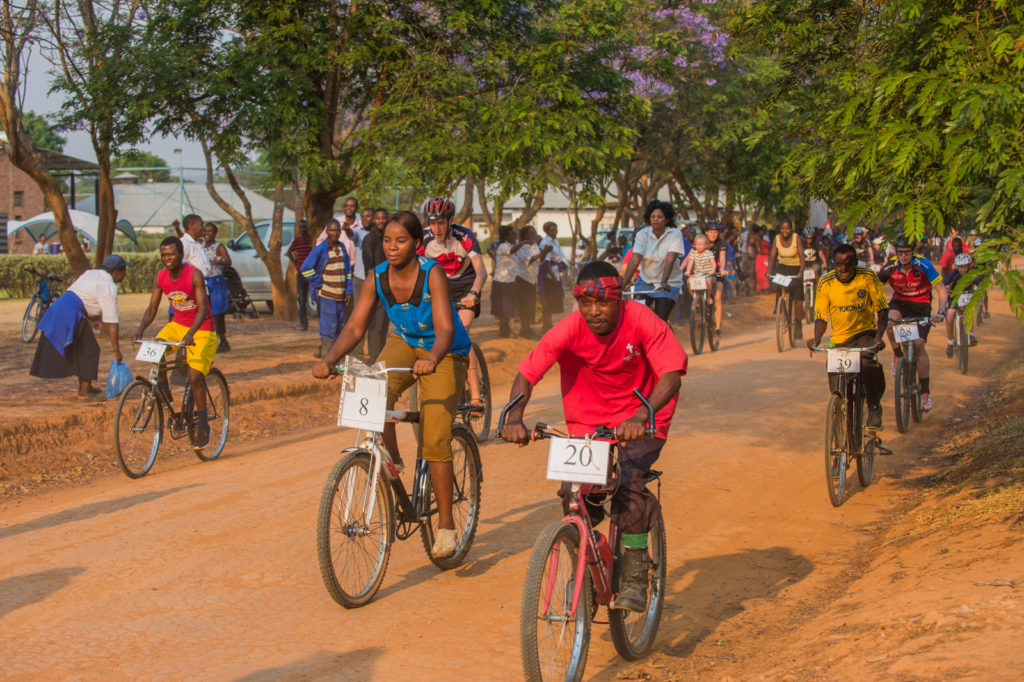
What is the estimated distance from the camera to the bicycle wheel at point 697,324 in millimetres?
17069

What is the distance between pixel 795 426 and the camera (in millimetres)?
11203

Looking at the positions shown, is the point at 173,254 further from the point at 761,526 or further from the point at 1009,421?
the point at 1009,421

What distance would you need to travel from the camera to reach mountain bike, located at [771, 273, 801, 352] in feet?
57.2

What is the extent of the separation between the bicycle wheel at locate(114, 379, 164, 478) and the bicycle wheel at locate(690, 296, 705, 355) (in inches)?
373

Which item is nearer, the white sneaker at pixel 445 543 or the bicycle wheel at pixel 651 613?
the bicycle wheel at pixel 651 613

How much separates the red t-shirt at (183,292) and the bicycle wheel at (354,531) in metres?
4.38

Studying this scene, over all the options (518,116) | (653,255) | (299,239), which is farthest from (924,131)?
(299,239)

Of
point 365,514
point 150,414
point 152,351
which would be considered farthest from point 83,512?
point 365,514

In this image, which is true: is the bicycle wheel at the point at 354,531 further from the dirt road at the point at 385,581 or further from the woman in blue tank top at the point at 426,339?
the woman in blue tank top at the point at 426,339

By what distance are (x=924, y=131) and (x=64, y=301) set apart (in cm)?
800

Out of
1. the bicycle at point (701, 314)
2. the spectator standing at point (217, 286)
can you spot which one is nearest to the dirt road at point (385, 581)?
the spectator standing at point (217, 286)

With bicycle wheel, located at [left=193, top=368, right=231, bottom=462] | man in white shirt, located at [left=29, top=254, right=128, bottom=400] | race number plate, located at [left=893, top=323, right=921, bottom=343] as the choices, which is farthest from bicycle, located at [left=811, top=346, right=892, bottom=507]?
man in white shirt, located at [left=29, top=254, right=128, bottom=400]

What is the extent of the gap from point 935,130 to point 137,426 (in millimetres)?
6632

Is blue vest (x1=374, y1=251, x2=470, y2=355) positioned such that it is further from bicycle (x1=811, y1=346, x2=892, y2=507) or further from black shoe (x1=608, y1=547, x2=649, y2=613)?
bicycle (x1=811, y1=346, x2=892, y2=507)
